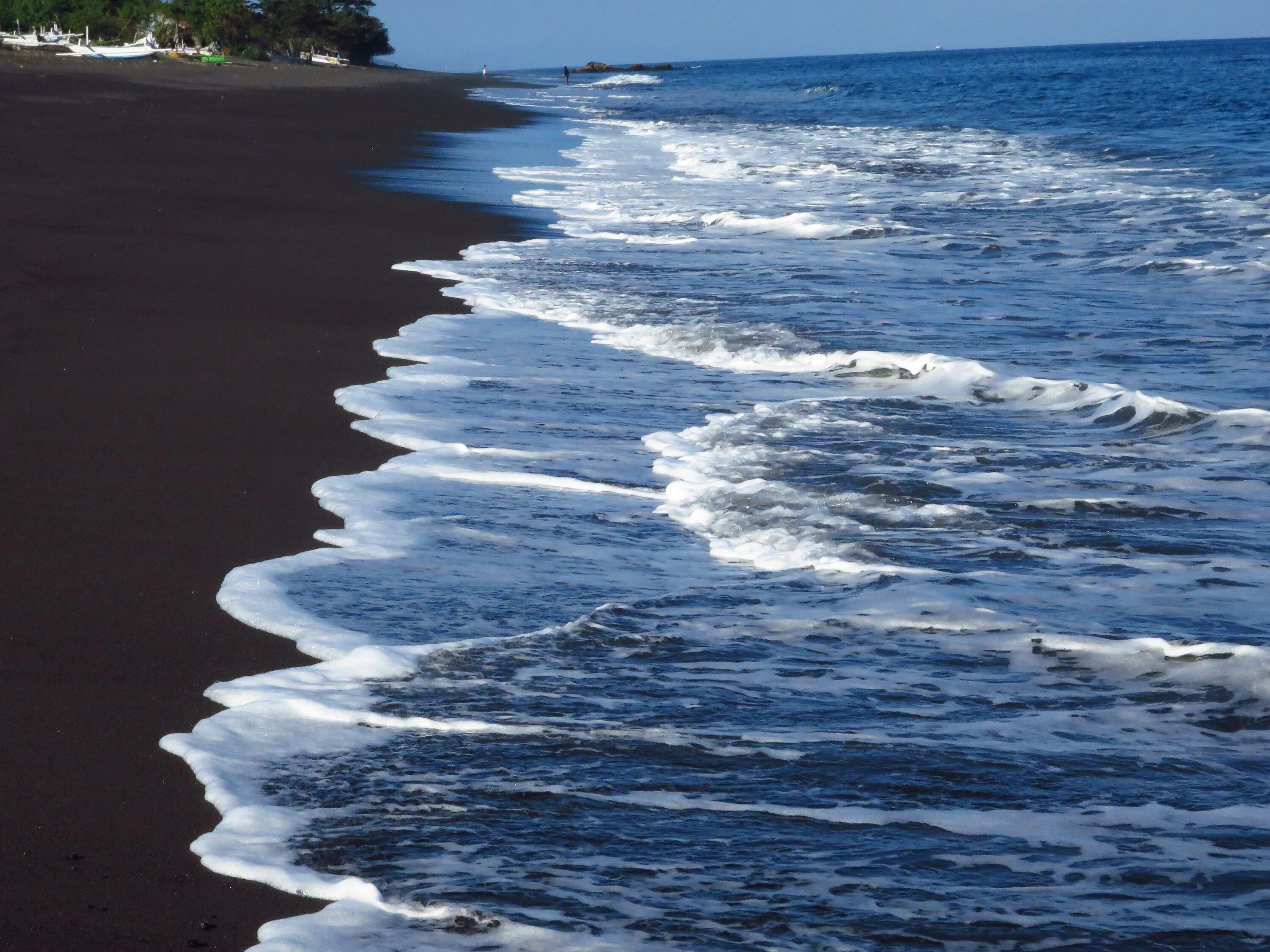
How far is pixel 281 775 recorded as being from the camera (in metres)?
2.51

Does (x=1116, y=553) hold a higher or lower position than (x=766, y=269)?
lower

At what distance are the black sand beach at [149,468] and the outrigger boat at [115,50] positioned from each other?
43.8 m

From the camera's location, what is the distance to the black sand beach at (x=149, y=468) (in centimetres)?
219

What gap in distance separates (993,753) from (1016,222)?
11007 mm

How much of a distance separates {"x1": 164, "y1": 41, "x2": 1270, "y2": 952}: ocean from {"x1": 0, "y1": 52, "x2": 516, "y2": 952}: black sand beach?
0.13 meters

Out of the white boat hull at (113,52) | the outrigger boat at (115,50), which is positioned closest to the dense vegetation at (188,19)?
the outrigger boat at (115,50)

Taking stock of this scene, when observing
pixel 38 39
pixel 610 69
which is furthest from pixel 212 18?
pixel 610 69

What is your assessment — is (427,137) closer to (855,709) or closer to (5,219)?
(5,219)

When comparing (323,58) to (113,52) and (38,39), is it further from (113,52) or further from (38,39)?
(113,52)

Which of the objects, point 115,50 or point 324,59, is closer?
point 115,50

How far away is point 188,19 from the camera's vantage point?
67.2 meters

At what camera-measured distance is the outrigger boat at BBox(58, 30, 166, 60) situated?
50.7m

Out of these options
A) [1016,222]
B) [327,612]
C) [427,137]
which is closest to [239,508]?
[327,612]

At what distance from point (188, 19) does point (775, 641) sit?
73.1 meters
